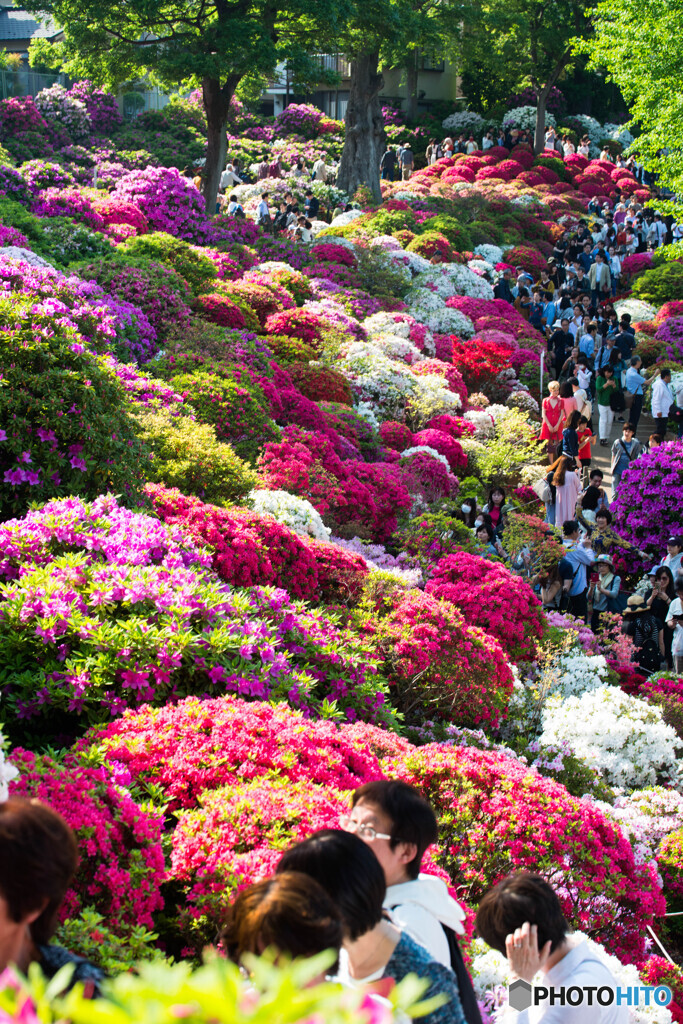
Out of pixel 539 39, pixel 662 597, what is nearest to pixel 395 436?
pixel 662 597

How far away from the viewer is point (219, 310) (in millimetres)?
13656

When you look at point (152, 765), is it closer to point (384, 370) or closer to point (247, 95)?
point (384, 370)

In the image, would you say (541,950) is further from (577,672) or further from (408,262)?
(408,262)

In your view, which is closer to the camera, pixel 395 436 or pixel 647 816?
pixel 647 816

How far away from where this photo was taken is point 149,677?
496 cm

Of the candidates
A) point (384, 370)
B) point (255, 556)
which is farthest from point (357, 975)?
point (384, 370)

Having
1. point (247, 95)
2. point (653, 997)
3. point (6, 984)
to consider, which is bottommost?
point (653, 997)

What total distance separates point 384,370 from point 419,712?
8423mm

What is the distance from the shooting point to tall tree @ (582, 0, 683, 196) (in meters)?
17.0

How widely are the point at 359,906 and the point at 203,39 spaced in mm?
20206

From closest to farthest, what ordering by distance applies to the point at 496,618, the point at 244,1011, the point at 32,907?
the point at 244,1011
the point at 32,907
the point at 496,618

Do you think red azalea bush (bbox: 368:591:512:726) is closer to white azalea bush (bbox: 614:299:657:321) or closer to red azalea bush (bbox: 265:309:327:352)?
red azalea bush (bbox: 265:309:327:352)

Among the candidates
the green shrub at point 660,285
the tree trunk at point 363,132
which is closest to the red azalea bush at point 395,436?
the green shrub at point 660,285

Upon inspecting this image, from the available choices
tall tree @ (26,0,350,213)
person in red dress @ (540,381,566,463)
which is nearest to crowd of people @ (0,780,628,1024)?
person in red dress @ (540,381,566,463)
